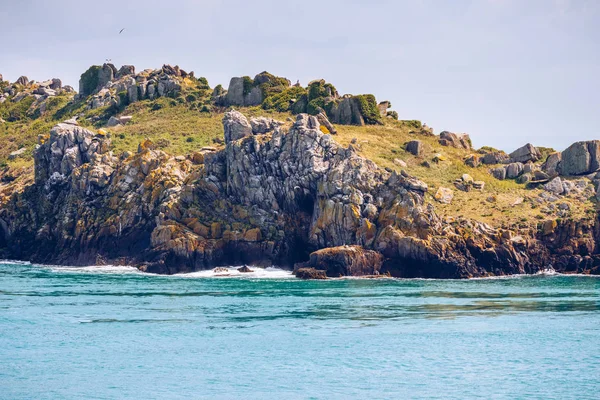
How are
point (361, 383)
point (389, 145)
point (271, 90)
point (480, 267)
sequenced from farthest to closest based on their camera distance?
point (271, 90) < point (389, 145) < point (480, 267) < point (361, 383)

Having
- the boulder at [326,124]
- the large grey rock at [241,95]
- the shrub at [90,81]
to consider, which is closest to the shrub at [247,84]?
the large grey rock at [241,95]

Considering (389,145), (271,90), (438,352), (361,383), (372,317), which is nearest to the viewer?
(361,383)

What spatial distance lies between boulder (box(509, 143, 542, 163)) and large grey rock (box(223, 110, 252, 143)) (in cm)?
4378

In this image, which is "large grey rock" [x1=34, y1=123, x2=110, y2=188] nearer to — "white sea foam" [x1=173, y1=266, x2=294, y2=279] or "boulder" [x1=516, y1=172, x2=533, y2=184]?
"white sea foam" [x1=173, y1=266, x2=294, y2=279]

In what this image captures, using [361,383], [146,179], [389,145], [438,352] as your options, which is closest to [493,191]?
[389,145]

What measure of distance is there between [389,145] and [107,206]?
151ft

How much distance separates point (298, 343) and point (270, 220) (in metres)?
54.3

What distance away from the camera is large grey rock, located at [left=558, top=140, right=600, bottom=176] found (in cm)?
11512

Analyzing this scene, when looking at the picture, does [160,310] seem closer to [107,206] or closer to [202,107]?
[107,206]

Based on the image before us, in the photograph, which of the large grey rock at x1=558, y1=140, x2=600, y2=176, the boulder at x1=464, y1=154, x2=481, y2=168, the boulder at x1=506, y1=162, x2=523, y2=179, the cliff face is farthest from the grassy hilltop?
the large grey rock at x1=558, y1=140, x2=600, y2=176

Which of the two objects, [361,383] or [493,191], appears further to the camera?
[493,191]

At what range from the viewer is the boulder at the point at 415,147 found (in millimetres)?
128500

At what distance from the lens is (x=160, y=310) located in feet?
197

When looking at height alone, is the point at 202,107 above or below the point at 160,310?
above
